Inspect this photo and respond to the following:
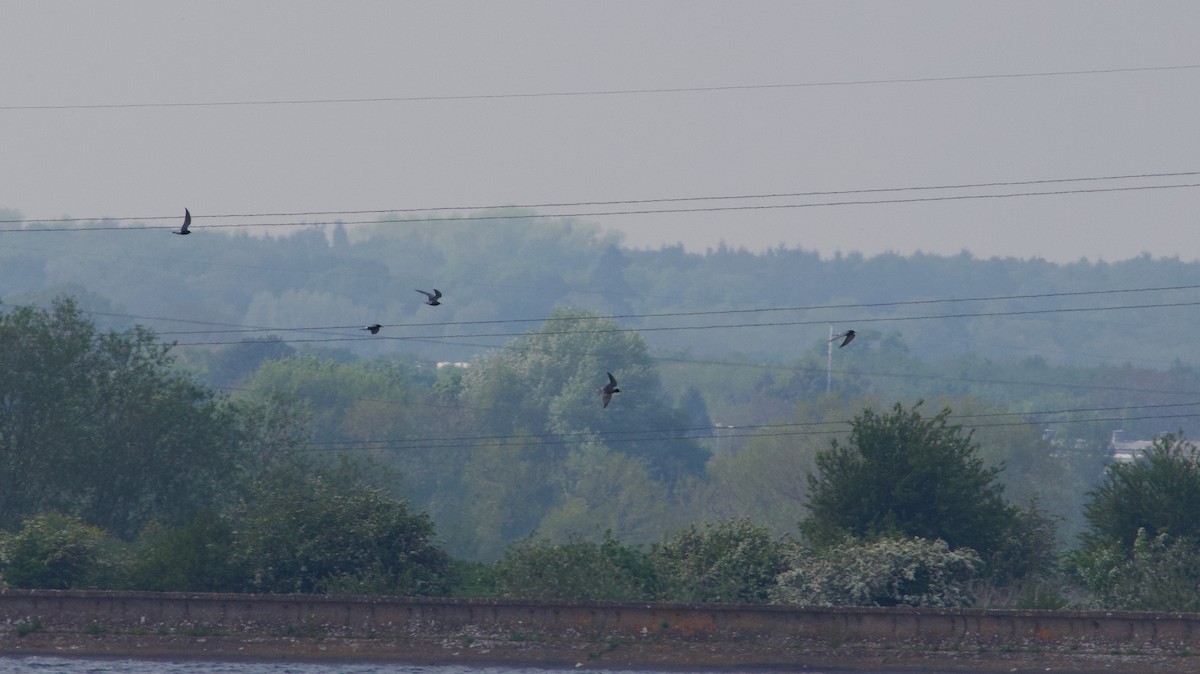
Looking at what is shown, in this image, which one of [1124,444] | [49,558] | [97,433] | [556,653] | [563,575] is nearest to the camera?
[556,653]

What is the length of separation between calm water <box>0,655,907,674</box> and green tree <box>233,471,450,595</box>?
380 centimetres

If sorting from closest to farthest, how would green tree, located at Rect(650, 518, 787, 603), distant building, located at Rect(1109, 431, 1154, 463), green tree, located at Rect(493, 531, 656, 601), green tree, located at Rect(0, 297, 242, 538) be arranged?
green tree, located at Rect(493, 531, 656, 601)
green tree, located at Rect(650, 518, 787, 603)
green tree, located at Rect(0, 297, 242, 538)
distant building, located at Rect(1109, 431, 1154, 463)

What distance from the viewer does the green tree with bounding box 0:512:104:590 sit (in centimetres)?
4019

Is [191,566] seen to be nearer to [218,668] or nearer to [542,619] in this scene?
[218,668]

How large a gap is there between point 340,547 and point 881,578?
1343 cm

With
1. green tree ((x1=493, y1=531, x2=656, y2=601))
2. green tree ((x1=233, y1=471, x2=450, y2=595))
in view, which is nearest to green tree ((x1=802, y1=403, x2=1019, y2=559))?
green tree ((x1=493, y1=531, x2=656, y2=601))

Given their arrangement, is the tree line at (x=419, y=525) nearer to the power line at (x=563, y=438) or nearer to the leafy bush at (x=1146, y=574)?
→ the leafy bush at (x=1146, y=574)

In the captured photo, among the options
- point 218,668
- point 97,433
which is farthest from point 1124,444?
point 218,668

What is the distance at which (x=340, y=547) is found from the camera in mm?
40844

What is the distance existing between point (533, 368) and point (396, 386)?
47.1 feet

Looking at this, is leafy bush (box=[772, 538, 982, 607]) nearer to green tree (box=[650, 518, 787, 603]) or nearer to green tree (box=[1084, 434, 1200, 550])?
green tree (box=[650, 518, 787, 603])

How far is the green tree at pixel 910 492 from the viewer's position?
147 ft

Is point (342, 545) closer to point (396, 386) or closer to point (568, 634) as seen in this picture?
point (568, 634)

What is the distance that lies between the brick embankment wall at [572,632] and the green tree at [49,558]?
2325 mm
